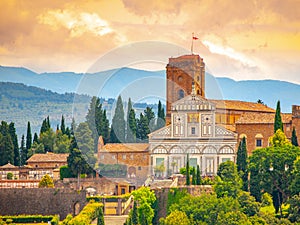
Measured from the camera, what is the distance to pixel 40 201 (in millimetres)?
53500

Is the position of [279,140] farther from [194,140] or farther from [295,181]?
[194,140]

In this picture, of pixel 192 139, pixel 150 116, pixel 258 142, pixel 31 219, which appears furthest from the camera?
pixel 150 116

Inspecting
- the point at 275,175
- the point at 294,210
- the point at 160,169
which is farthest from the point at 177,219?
the point at 160,169

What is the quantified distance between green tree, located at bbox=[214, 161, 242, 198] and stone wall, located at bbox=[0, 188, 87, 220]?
8048 mm

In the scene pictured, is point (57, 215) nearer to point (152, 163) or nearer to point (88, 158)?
point (88, 158)

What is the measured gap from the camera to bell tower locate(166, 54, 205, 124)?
219 feet

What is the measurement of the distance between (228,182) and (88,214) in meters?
7.08

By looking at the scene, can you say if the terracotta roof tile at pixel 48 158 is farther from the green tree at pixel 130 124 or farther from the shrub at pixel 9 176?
the green tree at pixel 130 124

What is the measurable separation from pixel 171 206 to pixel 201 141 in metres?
18.0

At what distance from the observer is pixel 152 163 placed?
6334cm

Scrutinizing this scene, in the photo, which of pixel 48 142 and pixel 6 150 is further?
pixel 48 142

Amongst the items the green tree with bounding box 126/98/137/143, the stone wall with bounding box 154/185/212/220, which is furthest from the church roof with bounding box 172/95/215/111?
the stone wall with bounding box 154/185/212/220

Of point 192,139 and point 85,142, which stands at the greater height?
point 192,139

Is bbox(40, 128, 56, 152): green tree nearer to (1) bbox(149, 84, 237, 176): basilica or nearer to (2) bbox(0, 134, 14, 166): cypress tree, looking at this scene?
(2) bbox(0, 134, 14, 166): cypress tree
